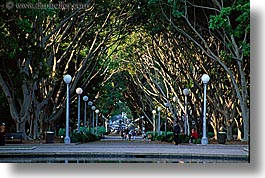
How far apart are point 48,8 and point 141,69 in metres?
19.8

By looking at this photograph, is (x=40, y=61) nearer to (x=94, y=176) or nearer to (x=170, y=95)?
(x=94, y=176)

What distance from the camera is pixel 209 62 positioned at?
95.6 ft

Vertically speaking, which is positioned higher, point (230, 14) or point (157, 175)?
point (230, 14)

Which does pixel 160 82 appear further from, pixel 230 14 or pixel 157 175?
pixel 157 175

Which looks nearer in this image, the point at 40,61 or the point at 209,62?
the point at 40,61

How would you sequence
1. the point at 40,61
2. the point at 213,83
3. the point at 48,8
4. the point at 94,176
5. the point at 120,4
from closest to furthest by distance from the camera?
the point at 94,176, the point at 48,8, the point at 40,61, the point at 120,4, the point at 213,83

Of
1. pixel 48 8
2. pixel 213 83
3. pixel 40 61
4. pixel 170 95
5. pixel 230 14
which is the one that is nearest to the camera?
pixel 48 8

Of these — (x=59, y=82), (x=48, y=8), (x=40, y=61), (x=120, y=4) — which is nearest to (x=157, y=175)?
(x=48, y=8)

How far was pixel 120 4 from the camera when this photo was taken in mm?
27078

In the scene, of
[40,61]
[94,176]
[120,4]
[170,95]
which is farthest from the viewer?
[170,95]

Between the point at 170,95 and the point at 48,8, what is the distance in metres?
19.5

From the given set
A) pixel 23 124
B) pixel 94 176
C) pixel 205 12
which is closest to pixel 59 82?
pixel 23 124

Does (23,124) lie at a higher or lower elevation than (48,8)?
lower

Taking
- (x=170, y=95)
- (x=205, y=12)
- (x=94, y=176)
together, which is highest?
(x=205, y=12)
